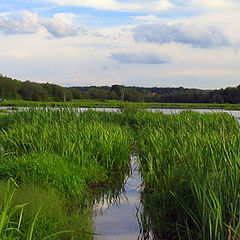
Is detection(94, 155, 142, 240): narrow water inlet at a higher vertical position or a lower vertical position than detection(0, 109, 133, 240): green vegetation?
lower

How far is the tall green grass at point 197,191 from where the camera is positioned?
3861mm

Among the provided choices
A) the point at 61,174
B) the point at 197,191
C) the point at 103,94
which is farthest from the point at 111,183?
the point at 103,94

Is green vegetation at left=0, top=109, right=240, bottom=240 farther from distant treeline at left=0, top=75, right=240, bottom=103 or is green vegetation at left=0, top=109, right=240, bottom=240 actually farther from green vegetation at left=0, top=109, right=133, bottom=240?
distant treeline at left=0, top=75, right=240, bottom=103

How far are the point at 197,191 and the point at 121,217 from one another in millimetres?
2393

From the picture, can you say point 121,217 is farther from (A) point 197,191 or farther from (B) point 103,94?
(B) point 103,94

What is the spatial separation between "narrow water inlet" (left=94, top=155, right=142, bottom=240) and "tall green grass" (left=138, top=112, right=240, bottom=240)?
0.84 feet

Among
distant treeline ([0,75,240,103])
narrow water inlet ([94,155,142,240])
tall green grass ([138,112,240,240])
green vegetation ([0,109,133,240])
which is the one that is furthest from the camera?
distant treeline ([0,75,240,103])

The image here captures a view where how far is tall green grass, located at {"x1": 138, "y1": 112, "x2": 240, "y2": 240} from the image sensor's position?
3861 mm

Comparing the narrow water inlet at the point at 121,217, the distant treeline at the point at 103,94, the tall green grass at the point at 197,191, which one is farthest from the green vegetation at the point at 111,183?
the distant treeline at the point at 103,94

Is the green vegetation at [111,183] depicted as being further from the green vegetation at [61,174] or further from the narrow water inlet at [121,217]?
the narrow water inlet at [121,217]

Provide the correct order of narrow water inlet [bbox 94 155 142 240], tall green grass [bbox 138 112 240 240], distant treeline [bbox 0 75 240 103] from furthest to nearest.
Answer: distant treeline [bbox 0 75 240 103] < narrow water inlet [bbox 94 155 142 240] < tall green grass [bbox 138 112 240 240]

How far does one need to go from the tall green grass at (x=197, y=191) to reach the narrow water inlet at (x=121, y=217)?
0.26m

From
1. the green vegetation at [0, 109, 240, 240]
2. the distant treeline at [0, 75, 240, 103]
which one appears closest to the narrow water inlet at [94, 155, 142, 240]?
the green vegetation at [0, 109, 240, 240]

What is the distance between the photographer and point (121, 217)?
6070mm
